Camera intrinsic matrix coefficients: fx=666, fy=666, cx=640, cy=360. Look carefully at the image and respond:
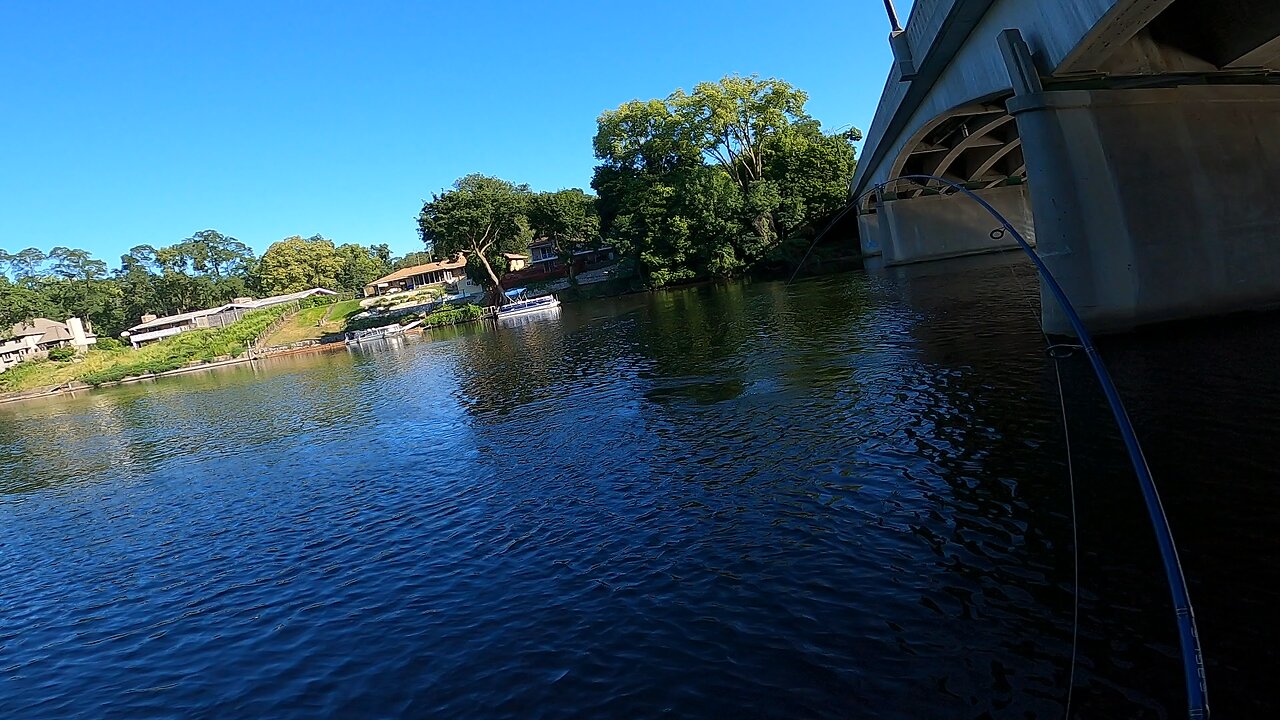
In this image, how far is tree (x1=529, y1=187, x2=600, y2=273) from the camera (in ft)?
289

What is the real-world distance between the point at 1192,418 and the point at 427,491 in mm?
14034

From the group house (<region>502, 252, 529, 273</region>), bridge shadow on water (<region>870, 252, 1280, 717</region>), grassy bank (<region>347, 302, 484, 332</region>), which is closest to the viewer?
bridge shadow on water (<region>870, 252, 1280, 717</region>)

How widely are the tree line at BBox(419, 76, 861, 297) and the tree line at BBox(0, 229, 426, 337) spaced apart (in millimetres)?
57925

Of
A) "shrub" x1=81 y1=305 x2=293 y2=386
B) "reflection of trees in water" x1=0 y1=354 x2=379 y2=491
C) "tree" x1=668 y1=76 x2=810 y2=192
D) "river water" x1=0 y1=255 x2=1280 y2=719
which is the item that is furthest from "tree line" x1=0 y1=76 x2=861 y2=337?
"river water" x1=0 y1=255 x2=1280 y2=719

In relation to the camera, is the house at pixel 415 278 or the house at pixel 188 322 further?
the house at pixel 415 278

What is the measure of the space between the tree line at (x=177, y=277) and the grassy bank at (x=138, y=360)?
80.2ft

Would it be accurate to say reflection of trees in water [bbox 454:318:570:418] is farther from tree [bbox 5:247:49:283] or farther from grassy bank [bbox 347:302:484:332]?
tree [bbox 5:247:49:283]

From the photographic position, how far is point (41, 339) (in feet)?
312

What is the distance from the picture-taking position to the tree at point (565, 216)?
88075mm

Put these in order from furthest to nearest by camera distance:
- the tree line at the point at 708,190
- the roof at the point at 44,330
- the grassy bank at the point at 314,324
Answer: the roof at the point at 44,330
the grassy bank at the point at 314,324
the tree line at the point at 708,190

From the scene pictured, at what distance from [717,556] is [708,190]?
6077 centimetres

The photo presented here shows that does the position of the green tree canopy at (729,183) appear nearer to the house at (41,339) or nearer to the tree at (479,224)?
the tree at (479,224)

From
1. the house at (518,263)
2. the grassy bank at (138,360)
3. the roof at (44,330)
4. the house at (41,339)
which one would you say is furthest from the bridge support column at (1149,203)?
the roof at (44,330)

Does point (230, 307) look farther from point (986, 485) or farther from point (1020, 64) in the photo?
point (986, 485)
